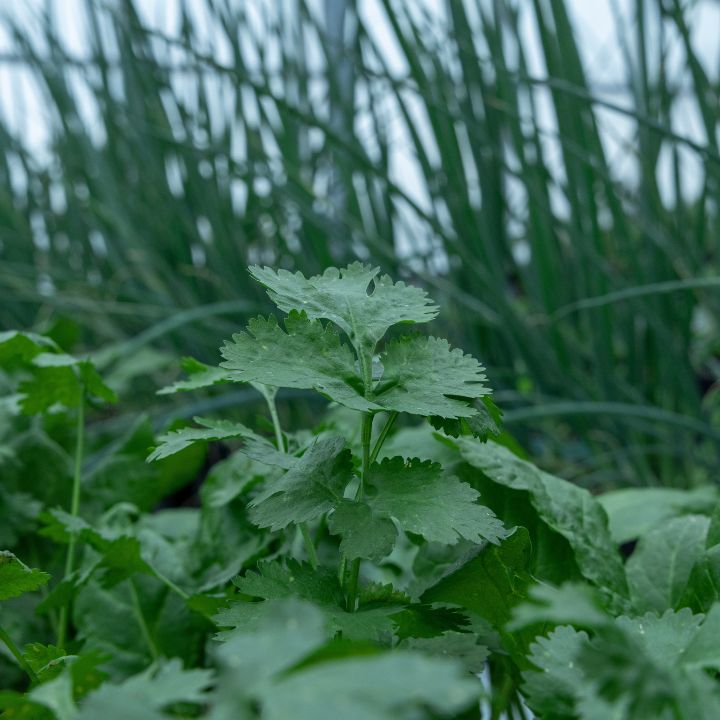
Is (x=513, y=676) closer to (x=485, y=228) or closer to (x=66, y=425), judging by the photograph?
(x=66, y=425)

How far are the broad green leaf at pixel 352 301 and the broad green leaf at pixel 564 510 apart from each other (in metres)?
0.12

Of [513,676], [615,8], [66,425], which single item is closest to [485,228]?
[615,8]

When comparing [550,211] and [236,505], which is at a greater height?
[550,211]

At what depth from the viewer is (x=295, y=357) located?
1.46 ft

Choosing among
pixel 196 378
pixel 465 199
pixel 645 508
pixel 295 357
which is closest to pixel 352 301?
pixel 295 357

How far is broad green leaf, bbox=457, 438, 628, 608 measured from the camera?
0.56 m

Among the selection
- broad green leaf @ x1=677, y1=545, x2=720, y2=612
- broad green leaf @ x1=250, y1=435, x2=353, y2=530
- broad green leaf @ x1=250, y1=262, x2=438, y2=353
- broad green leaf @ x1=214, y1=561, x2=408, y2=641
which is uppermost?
broad green leaf @ x1=250, y1=262, x2=438, y2=353

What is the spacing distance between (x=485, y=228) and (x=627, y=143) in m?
0.19

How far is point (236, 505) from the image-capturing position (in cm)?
66

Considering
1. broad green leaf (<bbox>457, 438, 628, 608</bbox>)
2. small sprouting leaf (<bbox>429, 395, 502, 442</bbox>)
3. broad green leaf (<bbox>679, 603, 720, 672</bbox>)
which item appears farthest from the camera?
broad green leaf (<bbox>457, 438, 628, 608</bbox>)

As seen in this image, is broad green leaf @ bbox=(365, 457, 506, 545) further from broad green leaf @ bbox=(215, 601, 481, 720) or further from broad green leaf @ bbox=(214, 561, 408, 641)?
broad green leaf @ bbox=(215, 601, 481, 720)

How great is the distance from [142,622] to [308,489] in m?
0.30

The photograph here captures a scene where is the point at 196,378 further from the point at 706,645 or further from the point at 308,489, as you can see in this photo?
the point at 706,645

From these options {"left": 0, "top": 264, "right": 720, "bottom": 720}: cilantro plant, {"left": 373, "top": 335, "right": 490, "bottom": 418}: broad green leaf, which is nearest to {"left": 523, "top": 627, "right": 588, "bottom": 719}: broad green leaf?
{"left": 0, "top": 264, "right": 720, "bottom": 720}: cilantro plant
